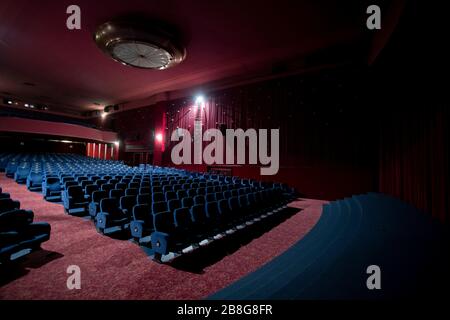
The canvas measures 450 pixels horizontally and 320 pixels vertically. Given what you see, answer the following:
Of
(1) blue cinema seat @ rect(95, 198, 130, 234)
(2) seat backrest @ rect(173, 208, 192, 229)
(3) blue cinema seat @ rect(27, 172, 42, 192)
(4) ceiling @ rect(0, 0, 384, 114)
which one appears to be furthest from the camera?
(3) blue cinema seat @ rect(27, 172, 42, 192)

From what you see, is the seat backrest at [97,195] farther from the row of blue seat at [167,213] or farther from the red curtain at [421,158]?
the red curtain at [421,158]

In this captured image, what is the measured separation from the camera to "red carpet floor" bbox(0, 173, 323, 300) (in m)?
2.19

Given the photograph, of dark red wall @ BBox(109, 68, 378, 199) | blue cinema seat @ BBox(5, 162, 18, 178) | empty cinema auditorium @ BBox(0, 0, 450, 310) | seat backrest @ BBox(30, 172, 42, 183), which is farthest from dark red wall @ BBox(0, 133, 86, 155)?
dark red wall @ BBox(109, 68, 378, 199)

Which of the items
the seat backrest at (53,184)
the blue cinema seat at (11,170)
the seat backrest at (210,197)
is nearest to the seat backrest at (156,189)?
the seat backrest at (210,197)

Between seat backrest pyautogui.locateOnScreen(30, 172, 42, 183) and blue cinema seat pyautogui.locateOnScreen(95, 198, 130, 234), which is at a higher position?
seat backrest pyautogui.locateOnScreen(30, 172, 42, 183)

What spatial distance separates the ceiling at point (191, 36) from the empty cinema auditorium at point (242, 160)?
0.20 feet

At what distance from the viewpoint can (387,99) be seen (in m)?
6.29

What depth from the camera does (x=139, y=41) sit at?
7180 millimetres

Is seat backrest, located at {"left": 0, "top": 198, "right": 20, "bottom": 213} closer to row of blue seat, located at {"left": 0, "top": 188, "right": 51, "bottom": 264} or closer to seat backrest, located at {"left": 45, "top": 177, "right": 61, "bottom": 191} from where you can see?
row of blue seat, located at {"left": 0, "top": 188, "right": 51, "bottom": 264}

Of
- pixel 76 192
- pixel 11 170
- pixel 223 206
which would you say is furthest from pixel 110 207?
pixel 11 170

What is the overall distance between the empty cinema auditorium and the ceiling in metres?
0.06

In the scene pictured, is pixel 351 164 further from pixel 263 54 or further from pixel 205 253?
pixel 205 253

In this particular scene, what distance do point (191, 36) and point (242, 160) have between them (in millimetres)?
5706

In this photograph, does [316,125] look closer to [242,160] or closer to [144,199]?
[242,160]
